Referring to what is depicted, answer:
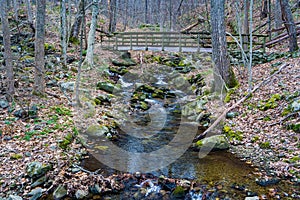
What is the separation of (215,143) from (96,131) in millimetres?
3986

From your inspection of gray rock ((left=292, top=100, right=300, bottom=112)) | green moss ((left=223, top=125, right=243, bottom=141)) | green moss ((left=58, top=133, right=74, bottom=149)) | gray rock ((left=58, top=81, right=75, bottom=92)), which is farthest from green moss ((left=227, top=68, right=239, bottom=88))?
green moss ((left=58, top=133, right=74, bottom=149))

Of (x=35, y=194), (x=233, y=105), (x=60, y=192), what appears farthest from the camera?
(x=233, y=105)

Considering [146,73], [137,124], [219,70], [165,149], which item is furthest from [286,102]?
[146,73]

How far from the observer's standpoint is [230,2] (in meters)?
25.0

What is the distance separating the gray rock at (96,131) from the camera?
8430 mm

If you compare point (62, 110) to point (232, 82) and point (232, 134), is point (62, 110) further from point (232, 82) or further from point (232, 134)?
point (232, 82)

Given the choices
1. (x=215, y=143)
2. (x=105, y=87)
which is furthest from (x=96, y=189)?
(x=105, y=87)

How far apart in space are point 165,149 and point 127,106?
14.6 ft

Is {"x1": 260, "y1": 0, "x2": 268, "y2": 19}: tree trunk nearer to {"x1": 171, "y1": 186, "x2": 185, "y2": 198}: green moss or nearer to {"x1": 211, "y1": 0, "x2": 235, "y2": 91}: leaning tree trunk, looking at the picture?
{"x1": 211, "y1": 0, "x2": 235, "y2": 91}: leaning tree trunk

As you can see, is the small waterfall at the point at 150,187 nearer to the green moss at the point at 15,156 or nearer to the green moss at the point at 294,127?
the green moss at the point at 15,156

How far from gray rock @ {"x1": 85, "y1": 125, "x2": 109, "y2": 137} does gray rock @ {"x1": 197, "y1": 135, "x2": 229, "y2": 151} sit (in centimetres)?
326

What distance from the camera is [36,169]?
18.9 ft

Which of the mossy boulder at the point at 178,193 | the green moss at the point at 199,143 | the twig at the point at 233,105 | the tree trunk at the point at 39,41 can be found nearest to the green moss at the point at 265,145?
the green moss at the point at 199,143

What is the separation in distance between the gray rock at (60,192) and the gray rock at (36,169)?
652mm
